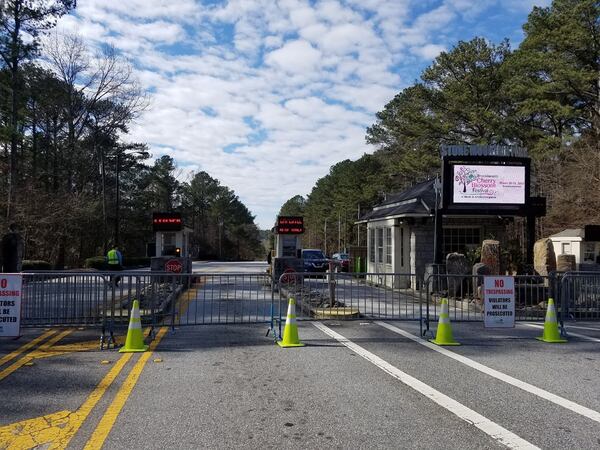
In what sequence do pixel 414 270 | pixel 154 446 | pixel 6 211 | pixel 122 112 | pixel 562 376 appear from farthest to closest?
pixel 122 112, pixel 6 211, pixel 414 270, pixel 562 376, pixel 154 446

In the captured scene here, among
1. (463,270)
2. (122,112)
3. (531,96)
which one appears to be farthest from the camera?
(122,112)

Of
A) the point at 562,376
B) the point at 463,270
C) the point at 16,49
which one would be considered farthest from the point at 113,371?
the point at 16,49

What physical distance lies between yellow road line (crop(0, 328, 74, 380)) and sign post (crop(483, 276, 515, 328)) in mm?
7844

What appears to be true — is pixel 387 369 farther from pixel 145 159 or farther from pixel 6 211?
pixel 145 159

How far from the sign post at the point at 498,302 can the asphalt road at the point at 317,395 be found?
0.62 meters

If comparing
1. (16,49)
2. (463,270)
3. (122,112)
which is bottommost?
(463,270)

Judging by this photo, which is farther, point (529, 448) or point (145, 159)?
point (145, 159)

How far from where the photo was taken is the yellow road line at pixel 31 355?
7176 mm

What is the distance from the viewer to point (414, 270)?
21844mm

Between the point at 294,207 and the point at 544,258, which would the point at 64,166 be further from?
the point at 294,207

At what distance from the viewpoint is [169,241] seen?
2530cm

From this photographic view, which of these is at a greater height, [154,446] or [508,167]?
[508,167]

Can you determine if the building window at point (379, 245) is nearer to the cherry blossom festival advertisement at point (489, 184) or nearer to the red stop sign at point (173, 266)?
the cherry blossom festival advertisement at point (489, 184)

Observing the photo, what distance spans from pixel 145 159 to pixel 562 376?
60.8 m
